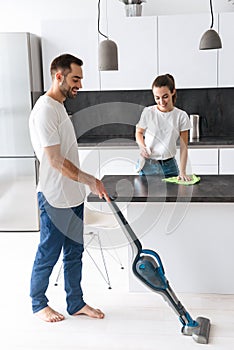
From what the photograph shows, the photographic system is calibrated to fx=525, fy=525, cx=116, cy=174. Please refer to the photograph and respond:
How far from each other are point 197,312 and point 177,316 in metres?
0.15

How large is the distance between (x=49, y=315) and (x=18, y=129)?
2.18 meters

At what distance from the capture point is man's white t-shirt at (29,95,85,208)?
2781 mm

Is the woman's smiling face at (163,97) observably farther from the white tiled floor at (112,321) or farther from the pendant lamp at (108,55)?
the white tiled floor at (112,321)

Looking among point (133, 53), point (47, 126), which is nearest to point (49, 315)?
point (47, 126)

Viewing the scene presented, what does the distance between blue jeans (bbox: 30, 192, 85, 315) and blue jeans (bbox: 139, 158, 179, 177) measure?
691mm

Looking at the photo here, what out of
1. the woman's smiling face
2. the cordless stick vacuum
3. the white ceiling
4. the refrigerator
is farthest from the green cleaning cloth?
the white ceiling

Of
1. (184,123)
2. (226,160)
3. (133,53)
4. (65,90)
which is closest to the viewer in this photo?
(65,90)

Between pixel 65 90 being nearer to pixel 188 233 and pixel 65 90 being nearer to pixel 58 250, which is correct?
Answer: pixel 58 250

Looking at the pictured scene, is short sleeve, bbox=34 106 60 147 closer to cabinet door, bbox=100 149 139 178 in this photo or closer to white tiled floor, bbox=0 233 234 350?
white tiled floor, bbox=0 233 234 350

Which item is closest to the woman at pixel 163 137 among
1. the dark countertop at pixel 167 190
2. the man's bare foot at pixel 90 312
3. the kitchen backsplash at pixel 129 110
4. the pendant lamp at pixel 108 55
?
the dark countertop at pixel 167 190

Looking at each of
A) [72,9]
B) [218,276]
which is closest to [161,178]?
[218,276]

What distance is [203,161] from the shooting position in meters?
4.77

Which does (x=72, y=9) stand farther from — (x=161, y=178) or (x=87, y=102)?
(x=161, y=178)

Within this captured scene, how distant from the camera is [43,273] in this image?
3029 mm
